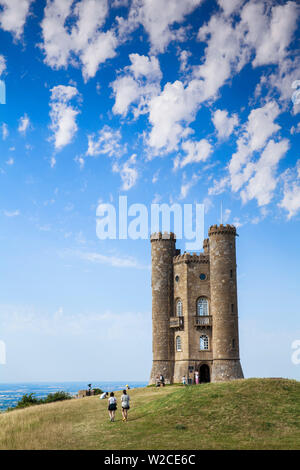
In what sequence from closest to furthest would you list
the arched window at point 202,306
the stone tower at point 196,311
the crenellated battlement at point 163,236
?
the stone tower at point 196,311 < the arched window at point 202,306 < the crenellated battlement at point 163,236

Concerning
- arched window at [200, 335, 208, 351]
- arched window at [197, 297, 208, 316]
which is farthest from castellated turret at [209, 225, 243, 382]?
arched window at [197, 297, 208, 316]

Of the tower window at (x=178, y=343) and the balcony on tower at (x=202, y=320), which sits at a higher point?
the balcony on tower at (x=202, y=320)

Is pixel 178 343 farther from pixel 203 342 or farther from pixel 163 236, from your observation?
pixel 163 236

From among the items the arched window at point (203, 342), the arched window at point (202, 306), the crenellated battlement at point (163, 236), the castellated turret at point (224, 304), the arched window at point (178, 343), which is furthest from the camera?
the crenellated battlement at point (163, 236)

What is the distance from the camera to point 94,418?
33250 millimetres

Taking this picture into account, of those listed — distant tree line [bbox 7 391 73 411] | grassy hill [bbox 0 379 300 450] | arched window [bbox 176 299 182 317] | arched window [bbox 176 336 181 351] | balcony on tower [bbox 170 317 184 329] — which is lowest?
distant tree line [bbox 7 391 73 411]

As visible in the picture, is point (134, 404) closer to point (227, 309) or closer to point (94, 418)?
point (94, 418)

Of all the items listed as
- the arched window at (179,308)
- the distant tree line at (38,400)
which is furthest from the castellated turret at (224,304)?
the distant tree line at (38,400)

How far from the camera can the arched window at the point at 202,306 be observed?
5927 cm

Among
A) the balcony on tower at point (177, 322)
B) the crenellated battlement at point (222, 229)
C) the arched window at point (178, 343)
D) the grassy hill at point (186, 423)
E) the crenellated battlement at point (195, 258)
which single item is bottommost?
the grassy hill at point (186, 423)

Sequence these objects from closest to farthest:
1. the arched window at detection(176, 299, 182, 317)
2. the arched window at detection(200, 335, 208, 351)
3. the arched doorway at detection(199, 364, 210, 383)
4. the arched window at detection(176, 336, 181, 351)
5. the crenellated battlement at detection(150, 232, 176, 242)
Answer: the arched doorway at detection(199, 364, 210, 383) → the arched window at detection(200, 335, 208, 351) → the arched window at detection(176, 336, 181, 351) → the arched window at detection(176, 299, 182, 317) → the crenellated battlement at detection(150, 232, 176, 242)

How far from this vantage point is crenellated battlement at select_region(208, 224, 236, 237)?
194ft

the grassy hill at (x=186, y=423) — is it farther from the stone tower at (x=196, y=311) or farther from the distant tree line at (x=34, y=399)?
the distant tree line at (x=34, y=399)

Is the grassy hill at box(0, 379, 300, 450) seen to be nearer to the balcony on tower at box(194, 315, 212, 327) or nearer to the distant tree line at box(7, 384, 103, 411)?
the distant tree line at box(7, 384, 103, 411)
